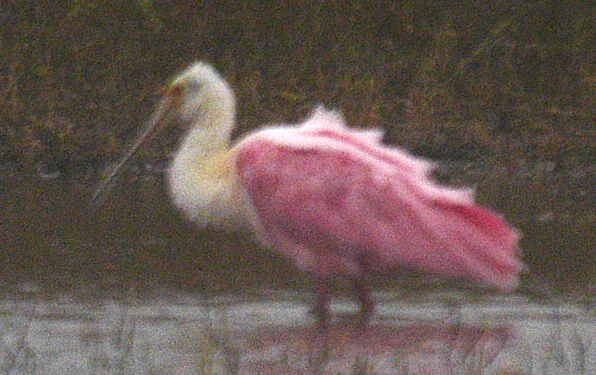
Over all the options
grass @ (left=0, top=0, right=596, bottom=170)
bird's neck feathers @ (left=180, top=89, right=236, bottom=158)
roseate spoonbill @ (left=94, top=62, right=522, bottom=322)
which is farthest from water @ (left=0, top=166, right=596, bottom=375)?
grass @ (left=0, top=0, right=596, bottom=170)

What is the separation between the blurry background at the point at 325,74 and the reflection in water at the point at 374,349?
3.99 metres

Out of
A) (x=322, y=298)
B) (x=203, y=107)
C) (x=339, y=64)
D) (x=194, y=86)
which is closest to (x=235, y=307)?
(x=322, y=298)

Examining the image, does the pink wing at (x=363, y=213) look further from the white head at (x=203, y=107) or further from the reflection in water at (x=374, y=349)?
the white head at (x=203, y=107)

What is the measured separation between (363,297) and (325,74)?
4.53 meters

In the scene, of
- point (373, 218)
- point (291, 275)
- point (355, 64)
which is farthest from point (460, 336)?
point (355, 64)

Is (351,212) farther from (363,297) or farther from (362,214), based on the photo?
(363,297)

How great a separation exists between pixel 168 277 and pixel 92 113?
3743 mm

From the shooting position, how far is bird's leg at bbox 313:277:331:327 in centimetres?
754

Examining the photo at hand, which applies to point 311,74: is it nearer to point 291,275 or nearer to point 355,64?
point 355,64

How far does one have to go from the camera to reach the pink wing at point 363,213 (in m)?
7.37

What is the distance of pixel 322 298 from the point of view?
758cm

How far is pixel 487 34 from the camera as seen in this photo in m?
12.0

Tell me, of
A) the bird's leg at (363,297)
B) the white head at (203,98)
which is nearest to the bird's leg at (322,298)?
the bird's leg at (363,297)

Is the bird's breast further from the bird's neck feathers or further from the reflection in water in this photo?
the reflection in water
